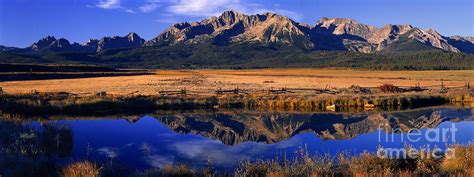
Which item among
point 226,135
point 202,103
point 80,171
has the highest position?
point 80,171

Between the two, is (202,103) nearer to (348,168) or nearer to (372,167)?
(348,168)

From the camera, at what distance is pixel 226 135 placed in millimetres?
25328

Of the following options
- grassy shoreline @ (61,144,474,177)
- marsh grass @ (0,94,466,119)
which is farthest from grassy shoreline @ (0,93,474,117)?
grassy shoreline @ (61,144,474,177)

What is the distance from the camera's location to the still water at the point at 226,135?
18203 millimetres

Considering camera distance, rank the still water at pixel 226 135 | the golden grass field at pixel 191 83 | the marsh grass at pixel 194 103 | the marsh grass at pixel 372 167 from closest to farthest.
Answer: the marsh grass at pixel 372 167 < the still water at pixel 226 135 < the marsh grass at pixel 194 103 < the golden grass field at pixel 191 83

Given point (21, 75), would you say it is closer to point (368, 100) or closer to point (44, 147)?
point (368, 100)

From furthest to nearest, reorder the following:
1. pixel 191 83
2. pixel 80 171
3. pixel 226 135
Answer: pixel 191 83 → pixel 226 135 → pixel 80 171

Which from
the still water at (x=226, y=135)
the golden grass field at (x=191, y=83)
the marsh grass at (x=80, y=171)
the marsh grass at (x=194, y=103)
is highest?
the marsh grass at (x=80, y=171)

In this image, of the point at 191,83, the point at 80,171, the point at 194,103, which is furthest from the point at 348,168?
the point at 191,83

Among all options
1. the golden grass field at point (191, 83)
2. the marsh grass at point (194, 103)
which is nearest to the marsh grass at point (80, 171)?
the marsh grass at point (194, 103)

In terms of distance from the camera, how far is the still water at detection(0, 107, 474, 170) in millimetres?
18203

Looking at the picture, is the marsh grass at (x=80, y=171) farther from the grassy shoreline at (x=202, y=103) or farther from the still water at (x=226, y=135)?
the grassy shoreline at (x=202, y=103)

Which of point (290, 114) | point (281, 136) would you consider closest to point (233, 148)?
point (281, 136)

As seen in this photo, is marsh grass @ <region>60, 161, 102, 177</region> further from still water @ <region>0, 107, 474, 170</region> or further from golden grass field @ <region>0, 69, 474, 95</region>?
golden grass field @ <region>0, 69, 474, 95</region>
